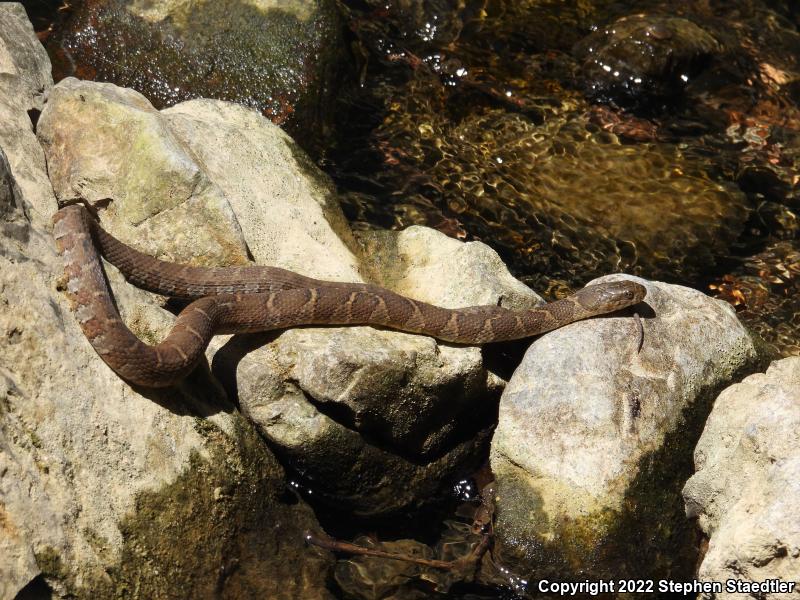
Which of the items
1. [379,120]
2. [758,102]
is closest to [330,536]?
[379,120]

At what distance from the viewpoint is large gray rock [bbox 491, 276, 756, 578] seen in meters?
6.20

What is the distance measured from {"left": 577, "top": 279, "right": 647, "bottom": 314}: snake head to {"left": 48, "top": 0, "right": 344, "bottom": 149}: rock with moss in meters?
4.05

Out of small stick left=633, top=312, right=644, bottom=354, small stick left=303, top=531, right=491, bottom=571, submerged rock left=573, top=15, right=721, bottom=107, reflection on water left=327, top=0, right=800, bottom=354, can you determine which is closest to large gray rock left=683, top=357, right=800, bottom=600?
small stick left=633, top=312, right=644, bottom=354

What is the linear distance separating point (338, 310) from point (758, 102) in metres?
8.13

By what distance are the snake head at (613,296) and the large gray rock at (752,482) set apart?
1050 mm

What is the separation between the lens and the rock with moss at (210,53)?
9656 millimetres

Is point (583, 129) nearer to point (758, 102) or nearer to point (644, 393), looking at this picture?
point (758, 102)

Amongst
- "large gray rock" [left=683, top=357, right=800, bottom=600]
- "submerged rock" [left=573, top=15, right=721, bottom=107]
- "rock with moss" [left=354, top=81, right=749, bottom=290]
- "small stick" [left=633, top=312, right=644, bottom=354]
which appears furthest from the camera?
"submerged rock" [left=573, top=15, right=721, bottom=107]

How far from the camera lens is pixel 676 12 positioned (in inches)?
518

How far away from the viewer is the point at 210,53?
386 inches

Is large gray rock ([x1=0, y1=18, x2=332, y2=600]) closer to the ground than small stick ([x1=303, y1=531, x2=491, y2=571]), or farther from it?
farther from it

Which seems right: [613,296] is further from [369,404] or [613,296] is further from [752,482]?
[369,404]

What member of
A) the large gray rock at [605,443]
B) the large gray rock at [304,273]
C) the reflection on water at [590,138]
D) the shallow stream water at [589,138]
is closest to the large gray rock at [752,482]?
the large gray rock at [605,443]

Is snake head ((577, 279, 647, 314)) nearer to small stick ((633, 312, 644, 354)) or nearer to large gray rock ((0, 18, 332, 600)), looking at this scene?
small stick ((633, 312, 644, 354))
